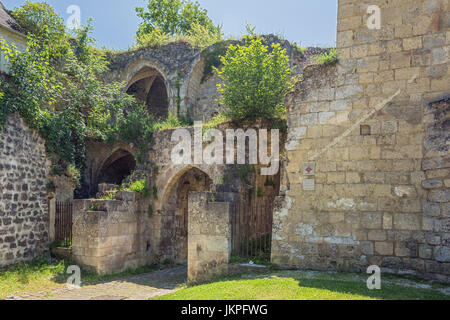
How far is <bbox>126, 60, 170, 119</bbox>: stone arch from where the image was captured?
1844 centimetres

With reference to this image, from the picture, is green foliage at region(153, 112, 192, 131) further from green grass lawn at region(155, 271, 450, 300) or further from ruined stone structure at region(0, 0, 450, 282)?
green grass lawn at region(155, 271, 450, 300)

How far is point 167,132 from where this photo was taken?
508 inches

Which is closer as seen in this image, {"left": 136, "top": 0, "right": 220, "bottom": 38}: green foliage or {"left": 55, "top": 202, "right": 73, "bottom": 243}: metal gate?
{"left": 55, "top": 202, "right": 73, "bottom": 243}: metal gate

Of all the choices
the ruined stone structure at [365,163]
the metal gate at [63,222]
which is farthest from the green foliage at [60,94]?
the ruined stone structure at [365,163]

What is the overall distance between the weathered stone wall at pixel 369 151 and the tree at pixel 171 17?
22.6m

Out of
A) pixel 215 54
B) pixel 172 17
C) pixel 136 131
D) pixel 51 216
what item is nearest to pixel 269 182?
pixel 136 131

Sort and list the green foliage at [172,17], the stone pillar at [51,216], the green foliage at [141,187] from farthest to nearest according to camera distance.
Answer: the green foliage at [172,17] < the green foliage at [141,187] < the stone pillar at [51,216]

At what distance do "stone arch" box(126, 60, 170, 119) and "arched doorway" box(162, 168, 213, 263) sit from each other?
225 inches

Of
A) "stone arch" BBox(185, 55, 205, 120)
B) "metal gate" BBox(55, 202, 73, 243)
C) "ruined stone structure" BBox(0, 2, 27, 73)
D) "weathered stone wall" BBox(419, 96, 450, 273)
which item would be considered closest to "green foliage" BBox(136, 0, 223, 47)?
"stone arch" BBox(185, 55, 205, 120)

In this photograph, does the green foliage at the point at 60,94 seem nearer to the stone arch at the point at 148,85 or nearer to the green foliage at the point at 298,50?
the stone arch at the point at 148,85

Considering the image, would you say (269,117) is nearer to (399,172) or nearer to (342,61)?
(342,61)

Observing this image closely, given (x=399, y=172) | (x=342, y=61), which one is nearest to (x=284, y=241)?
(x=399, y=172)

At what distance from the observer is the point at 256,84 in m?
11.0

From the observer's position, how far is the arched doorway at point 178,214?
12852 millimetres
